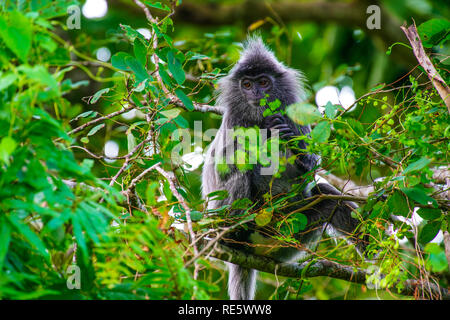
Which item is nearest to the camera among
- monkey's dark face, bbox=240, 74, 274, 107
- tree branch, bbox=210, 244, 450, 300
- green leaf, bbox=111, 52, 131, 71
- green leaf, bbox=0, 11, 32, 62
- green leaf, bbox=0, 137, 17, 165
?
green leaf, bbox=0, 137, 17, 165

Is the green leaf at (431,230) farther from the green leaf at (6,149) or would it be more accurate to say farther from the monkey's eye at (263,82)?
the monkey's eye at (263,82)

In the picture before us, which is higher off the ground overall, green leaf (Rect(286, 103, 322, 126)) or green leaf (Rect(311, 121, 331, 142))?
green leaf (Rect(286, 103, 322, 126))

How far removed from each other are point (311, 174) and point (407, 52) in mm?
3148

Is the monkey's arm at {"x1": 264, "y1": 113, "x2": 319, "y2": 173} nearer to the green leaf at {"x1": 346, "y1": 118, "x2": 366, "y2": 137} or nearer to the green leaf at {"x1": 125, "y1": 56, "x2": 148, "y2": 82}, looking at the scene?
the green leaf at {"x1": 346, "y1": 118, "x2": 366, "y2": 137}

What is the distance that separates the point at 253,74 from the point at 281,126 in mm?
857

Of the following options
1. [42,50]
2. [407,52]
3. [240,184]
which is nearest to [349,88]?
[407,52]

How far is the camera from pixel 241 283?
445 centimetres

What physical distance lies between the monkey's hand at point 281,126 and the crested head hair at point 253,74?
27cm

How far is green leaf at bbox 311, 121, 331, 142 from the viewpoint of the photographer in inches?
99.1

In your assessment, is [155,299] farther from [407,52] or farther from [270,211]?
[407,52]

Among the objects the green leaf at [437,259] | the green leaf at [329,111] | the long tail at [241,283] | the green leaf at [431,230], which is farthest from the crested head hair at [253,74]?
the green leaf at [437,259]

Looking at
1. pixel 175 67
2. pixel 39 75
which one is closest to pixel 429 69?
pixel 175 67

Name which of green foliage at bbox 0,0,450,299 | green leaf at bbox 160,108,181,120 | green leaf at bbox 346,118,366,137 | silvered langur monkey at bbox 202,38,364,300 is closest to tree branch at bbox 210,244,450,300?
silvered langur monkey at bbox 202,38,364,300
